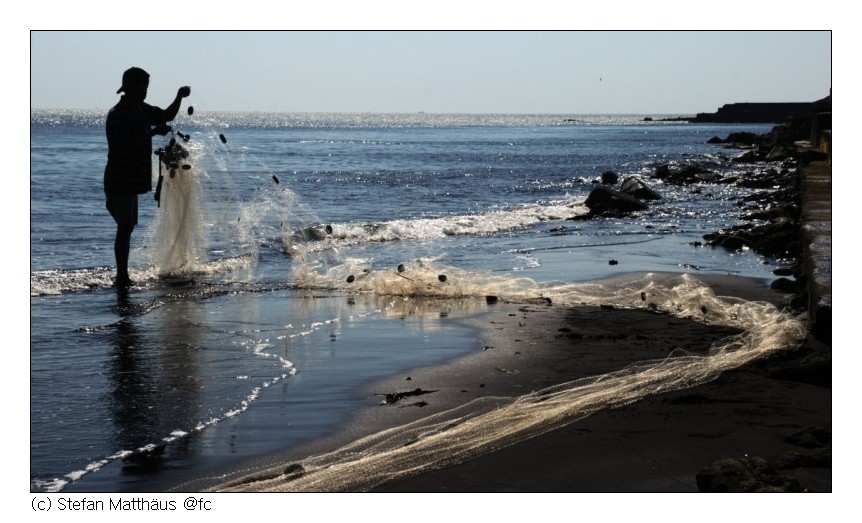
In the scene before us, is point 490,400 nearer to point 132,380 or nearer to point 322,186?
point 132,380

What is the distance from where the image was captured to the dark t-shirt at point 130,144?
891cm

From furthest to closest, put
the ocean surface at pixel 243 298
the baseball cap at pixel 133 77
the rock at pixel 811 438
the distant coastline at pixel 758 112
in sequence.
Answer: the distant coastline at pixel 758 112
the baseball cap at pixel 133 77
the ocean surface at pixel 243 298
the rock at pixel 811 438

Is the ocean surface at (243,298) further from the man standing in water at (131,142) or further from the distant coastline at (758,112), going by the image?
the distant coastline at (758,112)

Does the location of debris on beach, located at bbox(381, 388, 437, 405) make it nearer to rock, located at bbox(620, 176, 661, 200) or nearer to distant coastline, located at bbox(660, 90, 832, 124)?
rock, located at bbox(620, 176, 661, 200)

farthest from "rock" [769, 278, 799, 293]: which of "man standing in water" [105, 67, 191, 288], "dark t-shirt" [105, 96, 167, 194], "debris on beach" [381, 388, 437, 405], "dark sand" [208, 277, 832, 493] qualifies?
"dark t-shirt" [105, 96, 167, 194]

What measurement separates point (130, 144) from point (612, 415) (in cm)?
570

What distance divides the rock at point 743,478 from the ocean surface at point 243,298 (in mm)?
1986

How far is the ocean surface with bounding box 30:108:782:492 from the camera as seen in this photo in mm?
5043

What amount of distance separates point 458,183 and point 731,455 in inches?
1025

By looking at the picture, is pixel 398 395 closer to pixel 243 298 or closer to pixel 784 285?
pixel 243 298

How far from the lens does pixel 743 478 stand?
3926 mm

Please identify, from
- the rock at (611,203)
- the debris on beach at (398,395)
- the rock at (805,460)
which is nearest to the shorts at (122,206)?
the debris on beach at (398,395)

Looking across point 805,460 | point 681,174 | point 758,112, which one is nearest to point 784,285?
point 805,460

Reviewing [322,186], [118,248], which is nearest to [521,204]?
[322,186]
